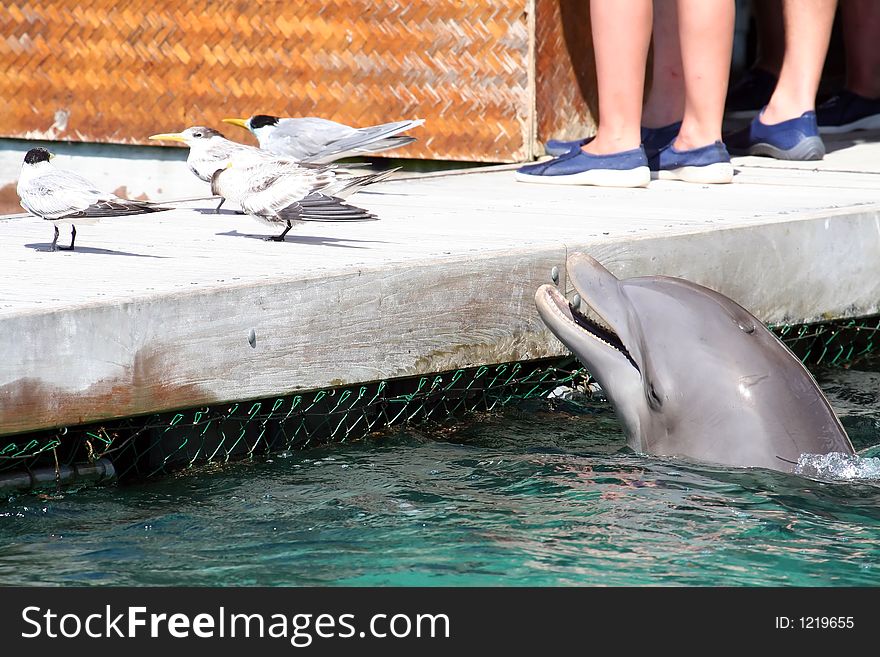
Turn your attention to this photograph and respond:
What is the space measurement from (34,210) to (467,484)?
5.43 feet

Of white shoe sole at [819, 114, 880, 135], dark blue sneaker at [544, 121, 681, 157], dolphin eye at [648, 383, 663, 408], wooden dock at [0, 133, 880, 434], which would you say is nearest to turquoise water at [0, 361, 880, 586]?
dolphin eye at [648, 383, 663, 408]

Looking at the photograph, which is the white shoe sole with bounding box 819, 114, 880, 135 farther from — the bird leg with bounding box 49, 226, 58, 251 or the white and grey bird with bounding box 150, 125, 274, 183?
the bird leg with bounding box 49, 226, 58, 251

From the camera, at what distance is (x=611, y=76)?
19.8 feet

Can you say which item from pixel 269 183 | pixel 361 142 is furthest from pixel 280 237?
pixel 361 142

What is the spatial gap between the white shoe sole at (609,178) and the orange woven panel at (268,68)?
107 cm

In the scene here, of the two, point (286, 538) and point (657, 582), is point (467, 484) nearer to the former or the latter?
point (286, 538)

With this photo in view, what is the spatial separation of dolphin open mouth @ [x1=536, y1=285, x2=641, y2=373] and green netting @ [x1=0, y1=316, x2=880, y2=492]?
58cm

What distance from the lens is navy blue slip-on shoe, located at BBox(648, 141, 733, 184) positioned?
6195 mm

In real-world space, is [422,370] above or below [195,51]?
below

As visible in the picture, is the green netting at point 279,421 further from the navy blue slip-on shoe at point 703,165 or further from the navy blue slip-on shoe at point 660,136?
the navy blue slip-on shoe at point 660,136

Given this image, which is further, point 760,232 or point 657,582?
point 760,232
